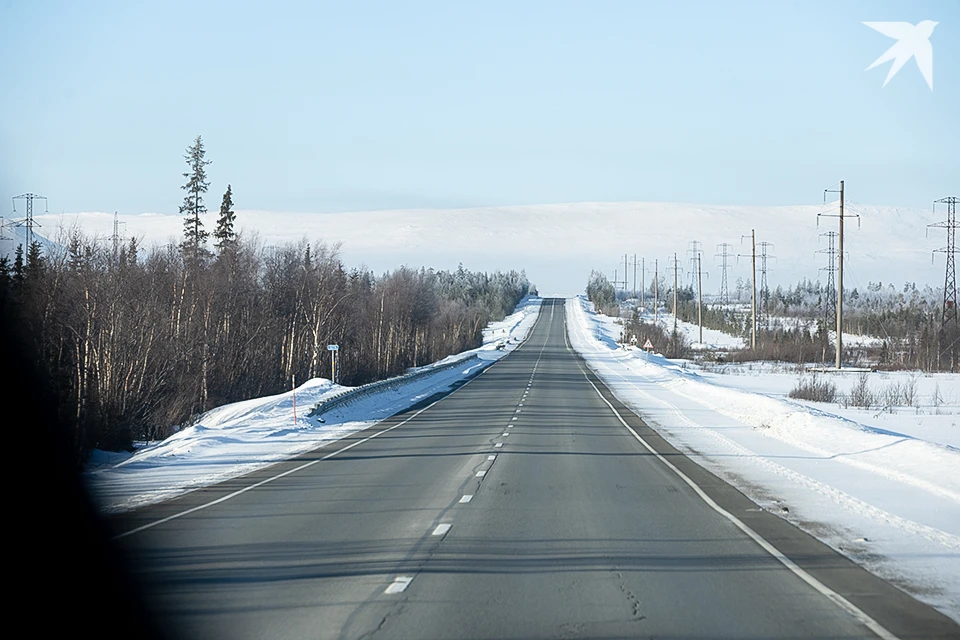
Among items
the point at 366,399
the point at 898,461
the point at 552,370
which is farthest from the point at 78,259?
the point at 552,370

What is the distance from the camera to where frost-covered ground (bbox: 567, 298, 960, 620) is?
10828 millimetres

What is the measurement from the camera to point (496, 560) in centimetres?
1008

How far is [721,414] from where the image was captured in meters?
35.6

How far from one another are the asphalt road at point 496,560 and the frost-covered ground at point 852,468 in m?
0.56

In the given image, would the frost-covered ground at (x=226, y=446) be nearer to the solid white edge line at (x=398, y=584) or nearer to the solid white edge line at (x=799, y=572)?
the solid white edge line at (x=398, y=584)

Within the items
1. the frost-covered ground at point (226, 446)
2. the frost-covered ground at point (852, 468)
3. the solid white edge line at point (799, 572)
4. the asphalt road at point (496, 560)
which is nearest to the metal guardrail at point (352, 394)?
the frost-covered ground at point (226, 446)

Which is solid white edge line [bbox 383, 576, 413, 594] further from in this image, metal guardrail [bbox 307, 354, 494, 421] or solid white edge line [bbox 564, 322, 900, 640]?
metal guardrail [bbox 307, 354, 494, 421]

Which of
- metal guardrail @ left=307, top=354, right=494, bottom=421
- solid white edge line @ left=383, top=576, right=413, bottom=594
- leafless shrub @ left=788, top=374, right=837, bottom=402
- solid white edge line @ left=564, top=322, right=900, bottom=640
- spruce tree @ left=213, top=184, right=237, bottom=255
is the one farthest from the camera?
spruce tree @ left=213, top=184, right=237, bottom=255

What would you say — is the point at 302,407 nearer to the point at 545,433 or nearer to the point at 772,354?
the point at 545,433

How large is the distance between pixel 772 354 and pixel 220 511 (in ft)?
259

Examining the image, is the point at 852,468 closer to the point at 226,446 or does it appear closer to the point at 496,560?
the point at 496,560

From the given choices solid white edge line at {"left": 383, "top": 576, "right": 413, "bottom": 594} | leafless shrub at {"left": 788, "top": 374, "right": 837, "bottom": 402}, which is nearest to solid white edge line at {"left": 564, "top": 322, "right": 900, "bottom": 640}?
solid white edge line at {"left": 383, "top": 576, "right": 413, "bottom": 594}

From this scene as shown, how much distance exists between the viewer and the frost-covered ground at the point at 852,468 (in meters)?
10.8

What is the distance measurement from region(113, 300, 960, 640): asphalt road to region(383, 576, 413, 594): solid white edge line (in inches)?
1.1
